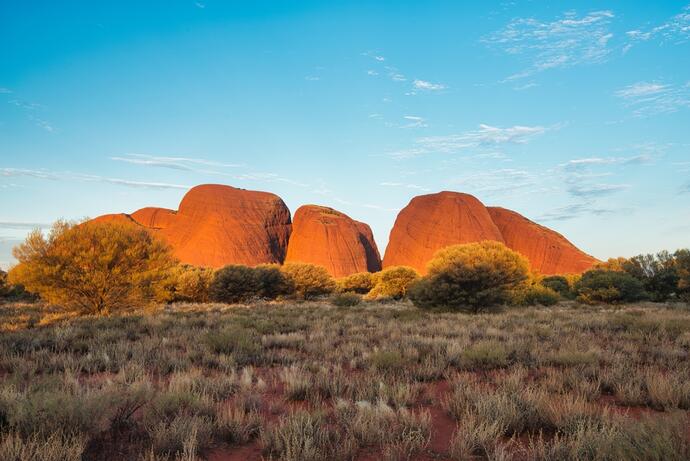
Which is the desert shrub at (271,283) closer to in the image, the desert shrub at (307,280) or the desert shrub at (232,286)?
the desert shrub at (232,286)

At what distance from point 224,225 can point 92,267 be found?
177 ft

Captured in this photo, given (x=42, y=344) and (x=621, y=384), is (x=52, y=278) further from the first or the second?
(x=621, y=384)

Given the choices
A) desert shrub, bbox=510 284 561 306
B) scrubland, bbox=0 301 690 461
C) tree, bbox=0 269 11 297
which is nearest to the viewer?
scrubland, bbox=0 301 690 461

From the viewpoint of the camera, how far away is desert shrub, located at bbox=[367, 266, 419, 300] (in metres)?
35.5

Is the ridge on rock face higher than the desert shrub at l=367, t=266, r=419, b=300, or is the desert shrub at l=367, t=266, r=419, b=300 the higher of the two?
the ridge on rock face

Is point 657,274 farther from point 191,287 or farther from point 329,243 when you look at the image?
point 329,243

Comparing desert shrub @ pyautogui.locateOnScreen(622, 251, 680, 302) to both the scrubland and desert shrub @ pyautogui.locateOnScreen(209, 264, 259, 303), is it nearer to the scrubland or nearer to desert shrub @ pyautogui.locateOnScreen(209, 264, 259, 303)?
the scrubland

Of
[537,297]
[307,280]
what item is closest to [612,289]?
[537,297]

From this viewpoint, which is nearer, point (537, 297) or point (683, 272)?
point (683, 272)

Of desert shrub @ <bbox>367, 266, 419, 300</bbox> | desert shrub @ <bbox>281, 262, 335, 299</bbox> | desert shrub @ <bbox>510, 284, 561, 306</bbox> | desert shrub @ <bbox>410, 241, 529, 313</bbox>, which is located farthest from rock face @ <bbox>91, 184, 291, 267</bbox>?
desert shrub @ <bbox>410, 241, 529, 313</bbox>

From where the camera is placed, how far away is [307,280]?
37.5 metres

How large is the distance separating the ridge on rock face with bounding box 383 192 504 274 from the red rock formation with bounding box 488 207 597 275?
4.33 metres

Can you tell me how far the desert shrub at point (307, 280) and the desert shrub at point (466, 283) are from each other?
1798cm

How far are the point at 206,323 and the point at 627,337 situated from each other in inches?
476
